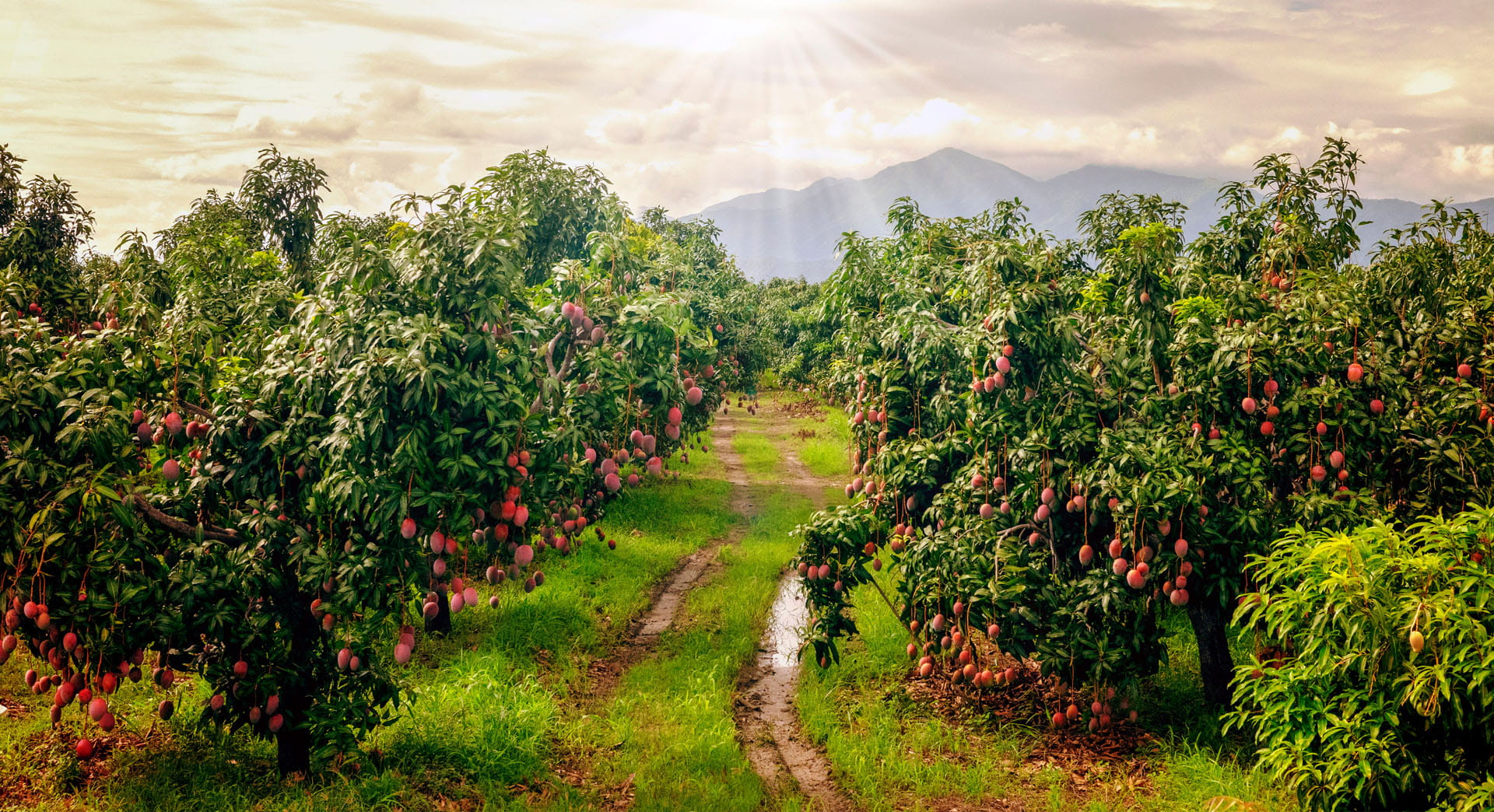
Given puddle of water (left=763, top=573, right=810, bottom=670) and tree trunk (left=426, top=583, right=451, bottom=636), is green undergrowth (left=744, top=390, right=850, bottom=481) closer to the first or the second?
puddle of water (left=763, top=573, right=810, bottom=670)

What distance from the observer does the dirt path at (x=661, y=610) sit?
765 centimetres

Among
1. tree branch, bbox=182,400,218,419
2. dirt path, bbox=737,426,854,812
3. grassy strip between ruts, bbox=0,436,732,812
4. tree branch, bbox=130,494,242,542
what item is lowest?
dirt path, bbox=737,426,854,812

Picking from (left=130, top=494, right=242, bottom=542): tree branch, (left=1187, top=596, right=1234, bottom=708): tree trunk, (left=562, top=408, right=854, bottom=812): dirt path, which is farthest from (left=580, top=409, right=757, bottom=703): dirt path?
(left=1187, top=596, right=1234, bottom=708): tree trunk

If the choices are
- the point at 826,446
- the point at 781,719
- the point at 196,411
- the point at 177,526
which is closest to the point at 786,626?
the point at 781,719

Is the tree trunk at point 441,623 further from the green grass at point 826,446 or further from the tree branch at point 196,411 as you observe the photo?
the green grass at point 826,446

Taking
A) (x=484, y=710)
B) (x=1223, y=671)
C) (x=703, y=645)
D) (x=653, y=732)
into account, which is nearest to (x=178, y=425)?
(x=484, y=710)

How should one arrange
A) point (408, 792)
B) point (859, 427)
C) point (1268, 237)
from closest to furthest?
point (408, 792) → point (1268, 237) → point (859, 427)

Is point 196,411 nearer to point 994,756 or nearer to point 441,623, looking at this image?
point 441,623

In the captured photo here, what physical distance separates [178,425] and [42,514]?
2.55 ft

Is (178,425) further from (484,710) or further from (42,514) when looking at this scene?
(484,710)

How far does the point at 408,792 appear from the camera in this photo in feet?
17.5

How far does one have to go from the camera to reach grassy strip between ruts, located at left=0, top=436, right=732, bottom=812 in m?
5.16

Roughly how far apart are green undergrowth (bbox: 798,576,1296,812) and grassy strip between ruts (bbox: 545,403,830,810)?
27.1 inches

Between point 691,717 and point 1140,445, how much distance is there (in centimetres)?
389
